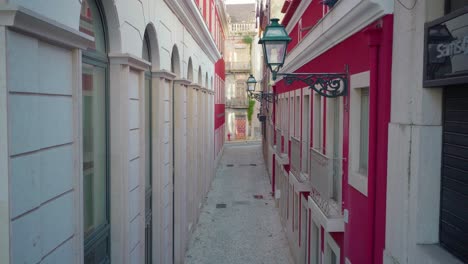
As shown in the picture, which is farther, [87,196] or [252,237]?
[252,237]

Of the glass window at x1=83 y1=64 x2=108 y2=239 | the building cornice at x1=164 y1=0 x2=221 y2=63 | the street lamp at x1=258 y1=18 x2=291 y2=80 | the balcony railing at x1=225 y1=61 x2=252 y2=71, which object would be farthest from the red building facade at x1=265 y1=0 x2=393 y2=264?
the balcony railing at x1=225 y1=61 x2=252 y2=71

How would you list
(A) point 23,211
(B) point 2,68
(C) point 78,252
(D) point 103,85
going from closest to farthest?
(B) point 2,68, (A) point 23,211, (C) point 78,252, (D) point 103,85

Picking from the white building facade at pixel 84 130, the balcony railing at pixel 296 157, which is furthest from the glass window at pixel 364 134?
the balcony railing at pixel 296 157

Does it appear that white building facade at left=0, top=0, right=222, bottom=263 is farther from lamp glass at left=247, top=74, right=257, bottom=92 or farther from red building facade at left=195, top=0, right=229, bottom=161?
lamp glass at left=247, top=74, right=257, bottom=92

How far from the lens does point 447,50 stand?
3.12 m

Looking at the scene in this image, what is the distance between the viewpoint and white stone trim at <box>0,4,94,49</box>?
264 cm

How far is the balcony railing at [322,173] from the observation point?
626 centimetres

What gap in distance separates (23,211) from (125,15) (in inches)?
127

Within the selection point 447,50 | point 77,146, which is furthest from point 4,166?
point 447,50

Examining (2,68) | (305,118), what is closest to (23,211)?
(2,68)

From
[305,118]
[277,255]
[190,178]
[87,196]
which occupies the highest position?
[305,118]

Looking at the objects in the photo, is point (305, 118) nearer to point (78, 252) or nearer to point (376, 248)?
point (376, 248)

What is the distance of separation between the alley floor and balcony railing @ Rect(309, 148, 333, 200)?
507 cm

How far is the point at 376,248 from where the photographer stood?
4488mm
